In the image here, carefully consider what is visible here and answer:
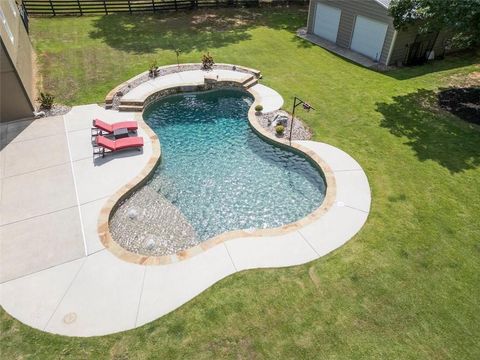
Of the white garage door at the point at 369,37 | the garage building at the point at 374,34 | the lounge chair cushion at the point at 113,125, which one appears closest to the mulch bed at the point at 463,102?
the garage building at the point at 374,34

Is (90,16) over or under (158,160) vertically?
over

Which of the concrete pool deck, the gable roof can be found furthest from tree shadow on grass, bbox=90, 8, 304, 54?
the concrete pool deck

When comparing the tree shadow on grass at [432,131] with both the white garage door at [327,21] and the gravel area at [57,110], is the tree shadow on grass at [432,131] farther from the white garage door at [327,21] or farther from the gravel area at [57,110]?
the gravel area at [57,110]

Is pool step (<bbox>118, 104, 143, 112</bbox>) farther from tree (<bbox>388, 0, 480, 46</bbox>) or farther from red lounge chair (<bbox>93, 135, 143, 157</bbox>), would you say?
tree (<bbox>388, 0, 480, 46</bbox>)

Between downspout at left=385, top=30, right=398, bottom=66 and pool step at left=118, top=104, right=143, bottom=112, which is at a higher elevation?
downspout at left=385, top=30, right=398, bottom=66

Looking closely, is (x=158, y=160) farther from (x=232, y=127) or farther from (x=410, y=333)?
(x=410, y=333)

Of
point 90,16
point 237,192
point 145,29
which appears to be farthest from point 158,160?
point 90,16

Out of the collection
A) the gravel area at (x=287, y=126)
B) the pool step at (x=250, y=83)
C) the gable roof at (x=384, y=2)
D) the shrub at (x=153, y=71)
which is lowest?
the gravel area at (x=287, y=126)
